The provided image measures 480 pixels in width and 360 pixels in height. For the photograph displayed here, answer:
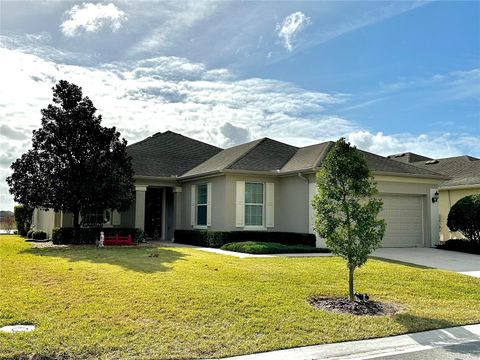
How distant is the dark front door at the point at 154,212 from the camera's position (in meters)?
25.5

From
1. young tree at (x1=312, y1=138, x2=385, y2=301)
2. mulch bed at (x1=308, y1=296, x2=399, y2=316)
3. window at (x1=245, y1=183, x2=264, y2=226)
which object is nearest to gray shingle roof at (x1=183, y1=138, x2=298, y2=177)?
window at (x1=245, y1=183, x2=264, y2=226)

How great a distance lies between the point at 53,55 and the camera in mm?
14492

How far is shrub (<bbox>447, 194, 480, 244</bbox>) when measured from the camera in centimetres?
1846

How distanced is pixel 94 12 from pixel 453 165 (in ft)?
74.4

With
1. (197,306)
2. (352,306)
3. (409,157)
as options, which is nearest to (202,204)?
(352,306)

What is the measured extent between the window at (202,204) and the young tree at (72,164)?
3.84 m

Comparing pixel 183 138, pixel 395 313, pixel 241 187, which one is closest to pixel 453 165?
pixel 241 187

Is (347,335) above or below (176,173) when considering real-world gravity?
below

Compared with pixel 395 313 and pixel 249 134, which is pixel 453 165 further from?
pixel 395 313

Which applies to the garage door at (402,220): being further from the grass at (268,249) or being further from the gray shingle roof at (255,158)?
the gray shingle roof at (255,158)

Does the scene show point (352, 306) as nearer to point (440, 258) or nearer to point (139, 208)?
point (440, 258)

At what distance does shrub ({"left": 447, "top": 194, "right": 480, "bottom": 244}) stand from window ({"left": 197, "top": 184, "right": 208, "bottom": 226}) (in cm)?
1117

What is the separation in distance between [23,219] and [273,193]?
19.3m

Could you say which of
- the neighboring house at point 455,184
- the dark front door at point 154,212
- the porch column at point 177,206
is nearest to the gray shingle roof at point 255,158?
the porch column at point 177,206
